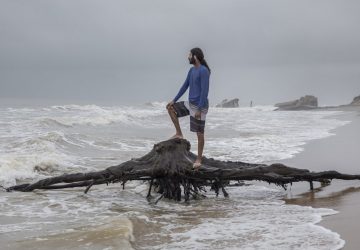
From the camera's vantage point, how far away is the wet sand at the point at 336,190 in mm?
5504

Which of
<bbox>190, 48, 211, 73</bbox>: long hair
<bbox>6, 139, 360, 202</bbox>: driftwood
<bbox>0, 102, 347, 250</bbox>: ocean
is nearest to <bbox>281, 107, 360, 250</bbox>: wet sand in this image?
<bbox>0, 102, 347, 250</bbox>: ocean

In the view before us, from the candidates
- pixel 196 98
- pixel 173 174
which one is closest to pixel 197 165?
pixel 173 174

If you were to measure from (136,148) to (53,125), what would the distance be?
11378mm

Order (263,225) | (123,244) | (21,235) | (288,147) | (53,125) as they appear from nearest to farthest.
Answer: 1. (123,244)
2. (21,235)
3. (263,225)
4. (288,147)
5. (53,125)

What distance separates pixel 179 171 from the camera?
751 centimetres

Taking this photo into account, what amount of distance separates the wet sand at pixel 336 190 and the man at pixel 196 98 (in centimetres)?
177

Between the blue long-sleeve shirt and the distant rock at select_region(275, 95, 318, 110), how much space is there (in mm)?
67831

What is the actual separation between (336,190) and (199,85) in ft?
9.32

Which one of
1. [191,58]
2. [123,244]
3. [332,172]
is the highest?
[191,58]

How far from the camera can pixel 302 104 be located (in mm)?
78312

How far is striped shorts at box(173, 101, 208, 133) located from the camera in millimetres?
7879

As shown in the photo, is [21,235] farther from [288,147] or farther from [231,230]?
[288,147]

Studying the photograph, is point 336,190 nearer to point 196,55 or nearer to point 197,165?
point 197,165

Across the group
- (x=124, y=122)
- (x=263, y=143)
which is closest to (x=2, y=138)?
(x=263, y=143)
